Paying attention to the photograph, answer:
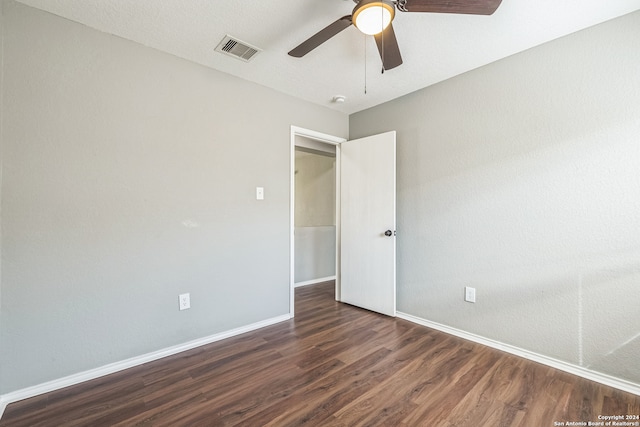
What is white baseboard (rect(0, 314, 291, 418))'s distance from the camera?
1.66 m

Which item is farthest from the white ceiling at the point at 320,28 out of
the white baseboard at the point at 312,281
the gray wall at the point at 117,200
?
the white baseboard at the point at 312,281

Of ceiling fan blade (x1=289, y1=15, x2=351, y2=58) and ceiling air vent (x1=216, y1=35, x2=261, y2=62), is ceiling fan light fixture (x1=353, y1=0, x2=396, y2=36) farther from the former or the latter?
ceiling air vent (x1=216, y1=35, x2=261, y2=62)

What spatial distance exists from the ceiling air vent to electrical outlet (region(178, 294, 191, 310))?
6.55ft

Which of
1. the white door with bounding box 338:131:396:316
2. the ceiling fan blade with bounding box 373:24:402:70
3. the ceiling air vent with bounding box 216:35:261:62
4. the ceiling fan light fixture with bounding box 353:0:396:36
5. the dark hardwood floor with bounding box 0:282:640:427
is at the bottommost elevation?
the dark hardwood floor with bounding box 0:282:640:427

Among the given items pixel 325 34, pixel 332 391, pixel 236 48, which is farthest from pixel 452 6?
pixel 332 391

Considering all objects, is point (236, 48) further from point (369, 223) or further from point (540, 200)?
point (540, 200)

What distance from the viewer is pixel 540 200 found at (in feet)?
6.86

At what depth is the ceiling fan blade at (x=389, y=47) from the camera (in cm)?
151

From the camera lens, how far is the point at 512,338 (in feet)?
7.27

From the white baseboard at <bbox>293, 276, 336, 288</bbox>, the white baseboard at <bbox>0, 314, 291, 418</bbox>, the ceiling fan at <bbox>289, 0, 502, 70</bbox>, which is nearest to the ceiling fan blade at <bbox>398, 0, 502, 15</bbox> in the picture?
the ceiling fan at <bbox>289, 0, 502, 70</bbox>

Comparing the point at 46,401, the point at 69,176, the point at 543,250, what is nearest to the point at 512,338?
the point at 543,250

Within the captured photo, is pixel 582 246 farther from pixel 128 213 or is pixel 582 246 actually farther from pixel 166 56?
pixel 166 56

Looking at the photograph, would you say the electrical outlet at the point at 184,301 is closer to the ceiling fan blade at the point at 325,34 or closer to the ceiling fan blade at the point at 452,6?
the ceiling fan blade at the point at 325,34

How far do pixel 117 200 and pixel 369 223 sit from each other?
236cm
